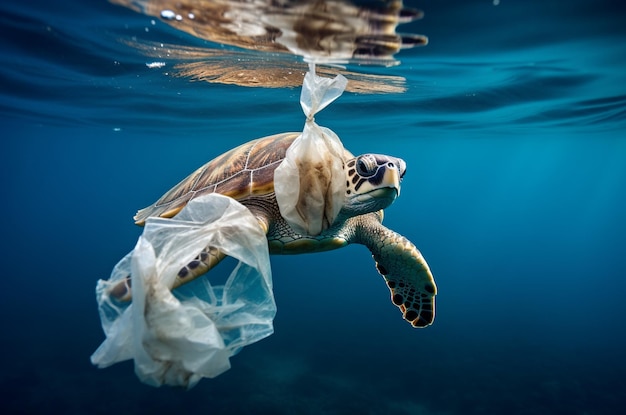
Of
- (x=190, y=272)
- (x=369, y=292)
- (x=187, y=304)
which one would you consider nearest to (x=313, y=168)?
(x=190, y=272)

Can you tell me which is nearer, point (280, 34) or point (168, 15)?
point (168, 15)

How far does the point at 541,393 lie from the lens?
8.47 m

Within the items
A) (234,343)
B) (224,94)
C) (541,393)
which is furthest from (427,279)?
(224,94)

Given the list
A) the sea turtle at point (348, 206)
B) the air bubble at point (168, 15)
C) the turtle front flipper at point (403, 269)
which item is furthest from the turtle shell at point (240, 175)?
the air bubble at point (168, 15)

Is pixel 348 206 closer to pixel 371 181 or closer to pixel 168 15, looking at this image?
pixel 371 181

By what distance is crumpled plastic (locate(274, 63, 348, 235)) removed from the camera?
293 centimetres

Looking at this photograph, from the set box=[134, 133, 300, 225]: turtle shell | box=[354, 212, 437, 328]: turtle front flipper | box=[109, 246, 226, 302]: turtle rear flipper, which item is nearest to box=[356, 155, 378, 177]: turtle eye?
box=[134, 133, 300, 225]: turtle shell

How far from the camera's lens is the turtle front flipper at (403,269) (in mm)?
4039

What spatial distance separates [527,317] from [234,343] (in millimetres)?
16711

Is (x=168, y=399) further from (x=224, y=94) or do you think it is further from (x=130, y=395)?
(x=224, y=94)

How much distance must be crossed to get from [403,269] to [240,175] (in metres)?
2.04

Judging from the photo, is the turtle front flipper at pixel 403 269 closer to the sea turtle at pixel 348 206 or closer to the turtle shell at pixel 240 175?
the sea turtle at pixel 348 206

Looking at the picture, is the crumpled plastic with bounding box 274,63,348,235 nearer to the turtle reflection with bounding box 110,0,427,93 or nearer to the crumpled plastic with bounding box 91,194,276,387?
the crumpled plastic with bounding box 91,194,276,387

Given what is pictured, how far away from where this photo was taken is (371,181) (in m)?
3.14
